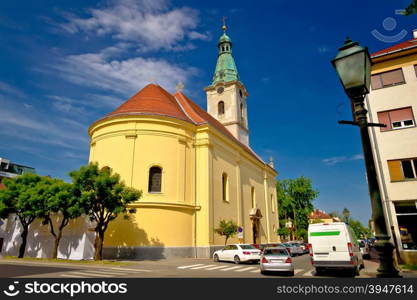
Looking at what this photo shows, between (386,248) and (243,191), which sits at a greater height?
(243,191)

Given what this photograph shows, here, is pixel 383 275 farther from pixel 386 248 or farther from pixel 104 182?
pixel 104 182

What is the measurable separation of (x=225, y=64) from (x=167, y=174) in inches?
1086

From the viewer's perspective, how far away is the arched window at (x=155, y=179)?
76.7 feet

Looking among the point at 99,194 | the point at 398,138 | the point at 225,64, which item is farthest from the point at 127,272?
the point at 225,64

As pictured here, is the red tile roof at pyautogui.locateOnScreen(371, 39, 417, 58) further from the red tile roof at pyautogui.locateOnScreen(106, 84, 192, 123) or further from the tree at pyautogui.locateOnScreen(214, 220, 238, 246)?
the tree at pyautogui.locateOnScreen(214, 220, 238, 246)

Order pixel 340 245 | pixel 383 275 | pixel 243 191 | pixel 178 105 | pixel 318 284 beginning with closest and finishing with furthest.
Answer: pixel 383 275 → pixel 318 284 → pixel 340 245 → pixel 178 105 → pixel 243 191

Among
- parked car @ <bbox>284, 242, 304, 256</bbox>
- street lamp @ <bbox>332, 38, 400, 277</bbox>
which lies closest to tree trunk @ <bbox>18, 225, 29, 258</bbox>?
parked car @ <bbox>284, 242, 304, 256</bbox>

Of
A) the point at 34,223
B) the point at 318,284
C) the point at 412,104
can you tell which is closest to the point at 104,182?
the point at 34,223

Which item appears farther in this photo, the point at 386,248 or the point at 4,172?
the point at 4,172

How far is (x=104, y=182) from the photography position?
18.9 meters

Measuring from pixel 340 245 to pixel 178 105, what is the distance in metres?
22.6

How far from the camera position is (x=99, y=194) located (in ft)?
62.6

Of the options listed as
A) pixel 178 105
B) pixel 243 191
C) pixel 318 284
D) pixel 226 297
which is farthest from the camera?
pixel 243 191

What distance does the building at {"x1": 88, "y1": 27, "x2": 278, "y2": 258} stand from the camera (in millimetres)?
21688
